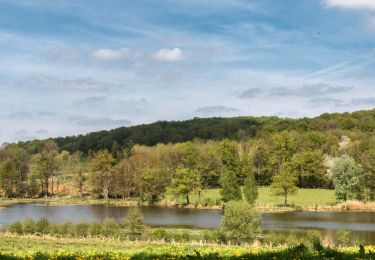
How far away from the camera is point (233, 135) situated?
188 metres

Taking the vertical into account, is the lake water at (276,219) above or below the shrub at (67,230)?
below

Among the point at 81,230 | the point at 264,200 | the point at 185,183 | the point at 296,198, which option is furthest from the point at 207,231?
the point at 185,183

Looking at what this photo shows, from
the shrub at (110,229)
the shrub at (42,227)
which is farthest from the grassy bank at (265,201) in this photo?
the shrub at (42,227)

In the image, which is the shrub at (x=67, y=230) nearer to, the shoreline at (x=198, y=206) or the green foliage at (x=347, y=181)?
the shoreline at (x=198, y=206)

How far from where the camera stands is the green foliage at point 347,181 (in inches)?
3625

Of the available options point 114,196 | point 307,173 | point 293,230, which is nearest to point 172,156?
Answer: point 114,196

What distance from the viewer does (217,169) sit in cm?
12925

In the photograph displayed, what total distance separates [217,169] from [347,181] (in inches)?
1701

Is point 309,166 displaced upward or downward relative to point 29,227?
upward

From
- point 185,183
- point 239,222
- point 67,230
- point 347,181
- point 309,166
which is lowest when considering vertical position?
point 67,230

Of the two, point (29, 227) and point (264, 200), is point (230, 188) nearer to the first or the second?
point (264, 200)

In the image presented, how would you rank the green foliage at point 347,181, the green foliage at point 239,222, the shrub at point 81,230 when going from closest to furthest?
1. the green foliage at point 239,222
2. the shrub at point 81,230
3. the green foliage at point 347,181

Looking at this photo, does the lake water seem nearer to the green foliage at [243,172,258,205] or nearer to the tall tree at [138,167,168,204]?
the green foliage at [243,172,258,205]

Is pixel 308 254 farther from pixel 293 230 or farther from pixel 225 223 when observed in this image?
pixel 293 230
